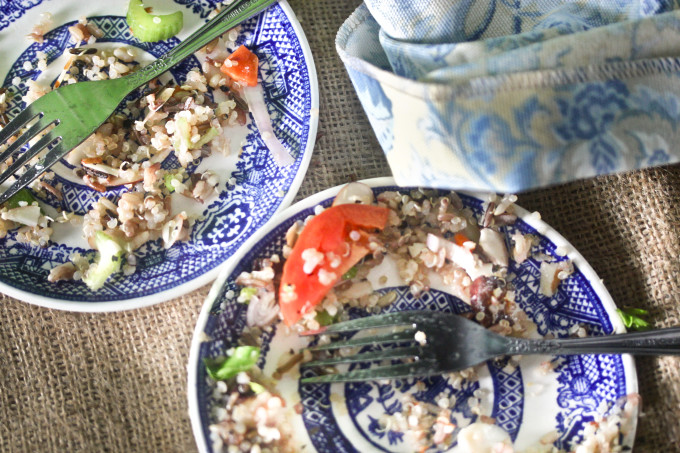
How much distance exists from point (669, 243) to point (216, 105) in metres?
1.11

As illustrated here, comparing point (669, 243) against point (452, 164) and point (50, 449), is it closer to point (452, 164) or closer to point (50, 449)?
point (452, 164)

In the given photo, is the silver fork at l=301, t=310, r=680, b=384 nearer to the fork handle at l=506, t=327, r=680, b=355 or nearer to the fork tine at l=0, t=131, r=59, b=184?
the fork handle at l=506, t=327, r=680, b=355

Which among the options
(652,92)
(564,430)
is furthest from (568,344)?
(652,92)

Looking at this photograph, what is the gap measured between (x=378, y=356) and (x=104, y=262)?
63 centimetres

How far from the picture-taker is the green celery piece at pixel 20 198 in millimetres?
1416

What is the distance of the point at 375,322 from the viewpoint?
50.5 inches

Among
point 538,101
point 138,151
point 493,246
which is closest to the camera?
point 538,101

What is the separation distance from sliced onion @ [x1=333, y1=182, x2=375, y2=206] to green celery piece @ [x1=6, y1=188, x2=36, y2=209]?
699 mm

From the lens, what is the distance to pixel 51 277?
1371 millimetres

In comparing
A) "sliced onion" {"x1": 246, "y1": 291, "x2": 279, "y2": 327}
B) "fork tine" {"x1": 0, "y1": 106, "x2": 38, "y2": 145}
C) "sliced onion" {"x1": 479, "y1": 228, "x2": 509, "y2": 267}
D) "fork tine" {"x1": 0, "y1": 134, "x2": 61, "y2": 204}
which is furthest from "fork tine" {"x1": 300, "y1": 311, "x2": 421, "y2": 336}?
"fork tine" {"x1": 0, "y1": 106, "x2": 38, "y2": 145}

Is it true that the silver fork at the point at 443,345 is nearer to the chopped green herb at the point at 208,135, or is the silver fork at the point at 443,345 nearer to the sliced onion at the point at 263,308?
the sliced onion at the point at 263,308

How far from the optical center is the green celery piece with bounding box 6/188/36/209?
4.65ft

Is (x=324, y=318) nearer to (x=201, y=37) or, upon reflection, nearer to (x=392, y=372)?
(x=392, y=372)

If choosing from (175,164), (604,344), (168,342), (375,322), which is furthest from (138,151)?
(604,344)
